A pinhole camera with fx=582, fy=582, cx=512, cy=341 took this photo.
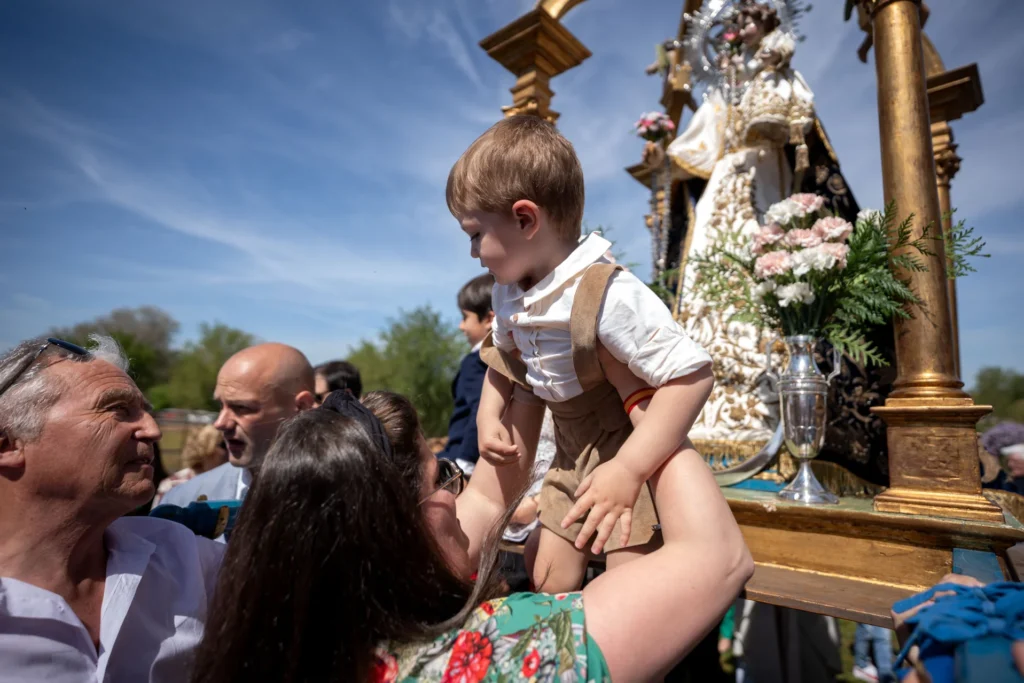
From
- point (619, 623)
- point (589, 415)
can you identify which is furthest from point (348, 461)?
point (589, 415)

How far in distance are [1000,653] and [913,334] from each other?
6.48ft

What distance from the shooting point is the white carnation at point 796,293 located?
9.35 feet

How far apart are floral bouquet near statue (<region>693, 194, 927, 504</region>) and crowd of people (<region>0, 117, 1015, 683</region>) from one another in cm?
163

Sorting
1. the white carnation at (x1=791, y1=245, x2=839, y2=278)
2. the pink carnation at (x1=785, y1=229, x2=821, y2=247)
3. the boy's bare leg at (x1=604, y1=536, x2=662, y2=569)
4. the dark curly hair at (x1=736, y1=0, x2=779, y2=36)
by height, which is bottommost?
the boy's bare leg at (x1=604, y1=536, x2=662, y2=569)

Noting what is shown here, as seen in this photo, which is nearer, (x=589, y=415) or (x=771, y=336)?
(x=589, y=415)

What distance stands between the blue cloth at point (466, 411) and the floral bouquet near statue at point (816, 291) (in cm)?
156

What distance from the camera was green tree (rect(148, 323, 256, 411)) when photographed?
44500mm

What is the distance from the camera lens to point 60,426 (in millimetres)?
1489

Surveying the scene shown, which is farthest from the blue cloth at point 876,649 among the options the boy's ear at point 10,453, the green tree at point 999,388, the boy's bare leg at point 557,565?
the green tree at point 999,388

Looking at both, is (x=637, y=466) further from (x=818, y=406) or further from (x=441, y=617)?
(x=818, y=406)

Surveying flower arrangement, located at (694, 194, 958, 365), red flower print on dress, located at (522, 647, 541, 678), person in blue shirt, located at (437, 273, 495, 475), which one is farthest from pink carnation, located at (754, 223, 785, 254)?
red flower print on dress, located at (522, 647, 541, 678)

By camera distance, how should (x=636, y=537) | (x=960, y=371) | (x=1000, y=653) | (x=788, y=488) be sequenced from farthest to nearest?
(x=960, y=371) → (x=788, y=488) → (x=636, y=537) → (x=1000, y=653)

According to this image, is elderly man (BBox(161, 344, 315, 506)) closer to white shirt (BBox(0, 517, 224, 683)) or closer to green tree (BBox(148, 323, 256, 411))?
white shirt (BBox(0, 517, 224, 683))

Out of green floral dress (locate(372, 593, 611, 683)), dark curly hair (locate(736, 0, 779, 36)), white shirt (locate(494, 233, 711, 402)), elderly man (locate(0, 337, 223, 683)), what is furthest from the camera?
dark curly hair (locate(736, 0, 779, 36))
